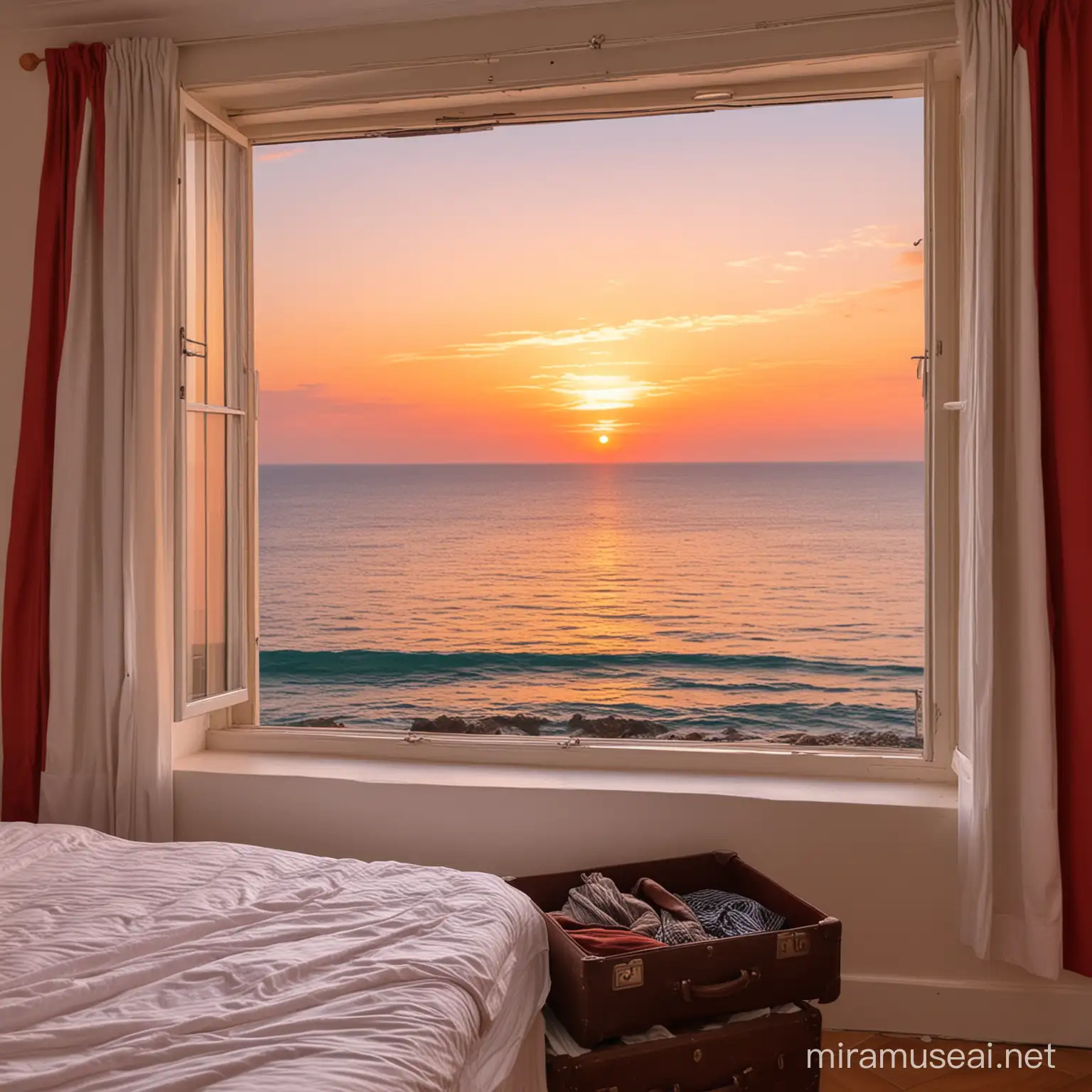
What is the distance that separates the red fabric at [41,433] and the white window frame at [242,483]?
284 mm

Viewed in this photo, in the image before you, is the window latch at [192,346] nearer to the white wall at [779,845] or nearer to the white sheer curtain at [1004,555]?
the white wall at [779,845]

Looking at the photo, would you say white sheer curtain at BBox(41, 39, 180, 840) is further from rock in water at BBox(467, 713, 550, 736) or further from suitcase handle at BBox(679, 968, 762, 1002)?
suitcase handle at BBox(679, 968, 762, 1002)

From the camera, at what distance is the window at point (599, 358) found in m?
4.09

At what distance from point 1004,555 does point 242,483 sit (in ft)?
7.08

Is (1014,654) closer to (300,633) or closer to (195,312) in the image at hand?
(195,312)

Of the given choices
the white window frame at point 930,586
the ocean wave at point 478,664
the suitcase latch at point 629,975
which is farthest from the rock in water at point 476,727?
the ocean wave at point 478,664

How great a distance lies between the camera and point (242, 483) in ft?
9.70

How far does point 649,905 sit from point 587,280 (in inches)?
129

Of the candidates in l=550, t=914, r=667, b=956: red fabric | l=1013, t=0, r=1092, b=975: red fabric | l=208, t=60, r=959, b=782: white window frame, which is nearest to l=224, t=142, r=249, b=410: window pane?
l=208, t=60, r=959, b=782: white window frame

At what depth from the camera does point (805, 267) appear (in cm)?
486

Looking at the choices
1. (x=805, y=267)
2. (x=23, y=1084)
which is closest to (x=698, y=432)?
(x=805, y=267)

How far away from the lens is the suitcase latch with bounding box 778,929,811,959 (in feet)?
6.48

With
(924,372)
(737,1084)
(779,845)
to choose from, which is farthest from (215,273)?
(737,1084)

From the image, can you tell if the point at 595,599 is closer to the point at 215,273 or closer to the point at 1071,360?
the point at 215,273
